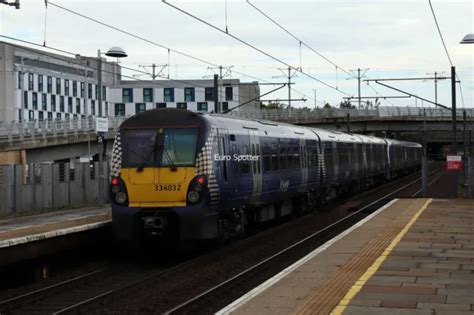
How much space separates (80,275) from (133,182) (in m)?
2.04

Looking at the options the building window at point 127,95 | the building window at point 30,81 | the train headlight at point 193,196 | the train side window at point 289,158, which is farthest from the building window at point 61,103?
the train headlight at point 193,196

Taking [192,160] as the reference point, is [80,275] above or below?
below

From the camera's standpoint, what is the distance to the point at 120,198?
44.0ft

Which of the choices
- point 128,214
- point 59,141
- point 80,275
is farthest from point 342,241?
point 59,141

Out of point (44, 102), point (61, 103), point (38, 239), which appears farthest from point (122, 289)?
point (61, 103)

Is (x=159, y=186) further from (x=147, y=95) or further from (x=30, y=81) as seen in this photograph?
(x=147, y=95)

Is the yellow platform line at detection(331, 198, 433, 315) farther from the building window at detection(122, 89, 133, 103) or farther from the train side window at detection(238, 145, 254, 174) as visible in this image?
the building window at detection(122, 89, 133, 103)

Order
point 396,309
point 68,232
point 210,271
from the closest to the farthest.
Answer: point 396,309 → point 210,271 → point 68,232

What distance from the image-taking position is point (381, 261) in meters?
11.2

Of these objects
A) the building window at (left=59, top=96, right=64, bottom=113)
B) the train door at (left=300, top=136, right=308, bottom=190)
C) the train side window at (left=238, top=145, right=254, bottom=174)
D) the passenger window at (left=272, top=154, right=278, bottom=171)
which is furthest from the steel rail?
the building window at (left=59, top=96, right=64, bottom=113)

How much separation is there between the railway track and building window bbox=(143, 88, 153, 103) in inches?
3165

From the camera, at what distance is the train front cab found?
13023 mm

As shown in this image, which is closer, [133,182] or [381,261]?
[381,261]

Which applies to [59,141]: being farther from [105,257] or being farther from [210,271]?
[210,271]
